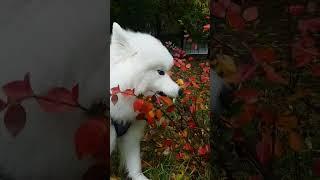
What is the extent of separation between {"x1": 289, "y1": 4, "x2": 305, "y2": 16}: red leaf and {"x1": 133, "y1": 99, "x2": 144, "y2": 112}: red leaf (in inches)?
23.6

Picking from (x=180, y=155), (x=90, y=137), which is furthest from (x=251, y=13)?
(x=90, y=137)

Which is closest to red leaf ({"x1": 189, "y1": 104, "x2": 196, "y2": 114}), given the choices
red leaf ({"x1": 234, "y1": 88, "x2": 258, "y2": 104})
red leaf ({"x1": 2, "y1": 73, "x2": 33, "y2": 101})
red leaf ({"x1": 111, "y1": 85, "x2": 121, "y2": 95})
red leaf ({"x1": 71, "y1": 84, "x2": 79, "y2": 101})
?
red leaf ({"x1": 234, "y1": 88, "x2": 258, "y2": 104})

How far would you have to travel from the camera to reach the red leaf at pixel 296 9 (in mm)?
1594

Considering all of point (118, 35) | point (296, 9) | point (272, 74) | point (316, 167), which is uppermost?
point (296, 9)

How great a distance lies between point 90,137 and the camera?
5.41 ft

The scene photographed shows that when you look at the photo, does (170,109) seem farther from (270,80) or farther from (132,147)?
(270,80)

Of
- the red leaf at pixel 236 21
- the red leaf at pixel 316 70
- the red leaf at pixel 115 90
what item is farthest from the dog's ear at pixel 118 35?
the red leaf at pixel 316 70

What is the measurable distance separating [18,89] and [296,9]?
3.22 feet

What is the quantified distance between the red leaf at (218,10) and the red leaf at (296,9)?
227mm

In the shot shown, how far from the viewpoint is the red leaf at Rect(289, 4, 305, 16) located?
1.59m

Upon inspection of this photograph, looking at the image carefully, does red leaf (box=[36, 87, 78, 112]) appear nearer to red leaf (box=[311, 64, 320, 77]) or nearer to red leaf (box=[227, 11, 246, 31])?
red leaf (box=[227, 11, 246, 31])

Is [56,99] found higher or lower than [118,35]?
lower

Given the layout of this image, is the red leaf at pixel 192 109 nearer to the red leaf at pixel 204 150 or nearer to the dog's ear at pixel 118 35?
the red leaf at pixel 204 150

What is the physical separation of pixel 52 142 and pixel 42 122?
0.08m
